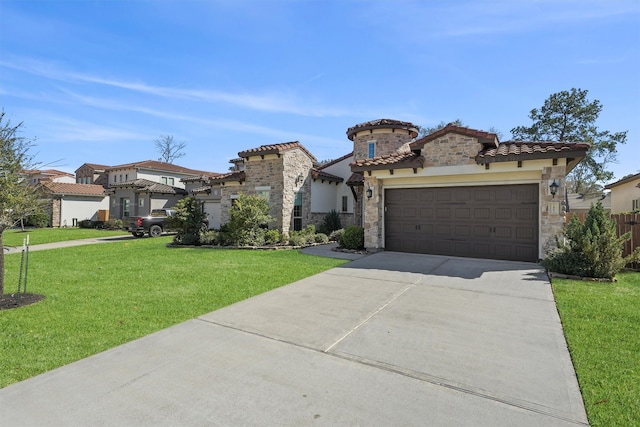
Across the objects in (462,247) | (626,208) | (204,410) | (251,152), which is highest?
(251,152)

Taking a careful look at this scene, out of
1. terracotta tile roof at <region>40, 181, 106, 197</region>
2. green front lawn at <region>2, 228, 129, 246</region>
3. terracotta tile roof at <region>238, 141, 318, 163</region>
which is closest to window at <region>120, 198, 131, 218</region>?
green front lawn at <region>2, 228, 129, 246</region>

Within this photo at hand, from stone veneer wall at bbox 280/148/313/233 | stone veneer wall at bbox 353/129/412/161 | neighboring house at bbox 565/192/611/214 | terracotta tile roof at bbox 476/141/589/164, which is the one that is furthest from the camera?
neighboring house at bbox 565/192/611/214

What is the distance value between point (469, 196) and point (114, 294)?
10624 mm

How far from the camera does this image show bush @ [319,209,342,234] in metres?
18.2

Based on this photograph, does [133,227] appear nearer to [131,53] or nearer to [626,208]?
[131,53]

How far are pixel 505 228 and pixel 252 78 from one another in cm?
1103

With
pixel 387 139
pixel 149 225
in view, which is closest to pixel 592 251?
pixel 387 139

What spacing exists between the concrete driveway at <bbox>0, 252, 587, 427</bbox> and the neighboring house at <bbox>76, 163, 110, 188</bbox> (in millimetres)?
43264

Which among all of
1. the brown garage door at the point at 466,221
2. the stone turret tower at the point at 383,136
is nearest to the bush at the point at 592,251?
the brown garage door at the point at 466,221

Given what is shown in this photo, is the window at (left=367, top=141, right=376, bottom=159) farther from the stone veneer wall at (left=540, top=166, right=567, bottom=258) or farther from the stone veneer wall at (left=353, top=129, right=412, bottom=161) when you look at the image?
the stone veneer wall at (left=540, top=166, right=567, bottom=258)

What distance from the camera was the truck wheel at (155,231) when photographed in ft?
68.3

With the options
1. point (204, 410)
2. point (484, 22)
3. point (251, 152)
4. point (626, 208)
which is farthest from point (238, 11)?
point (626, 208)

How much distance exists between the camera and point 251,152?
16656 millimetres

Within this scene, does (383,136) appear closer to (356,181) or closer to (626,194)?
(356,181)
